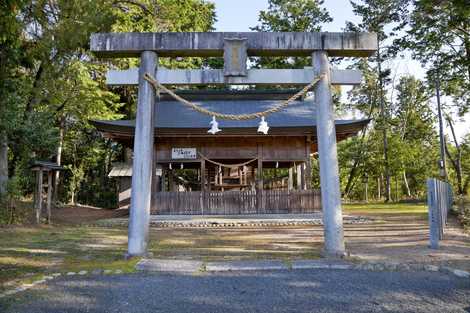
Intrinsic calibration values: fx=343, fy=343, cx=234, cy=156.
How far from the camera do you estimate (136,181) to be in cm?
571

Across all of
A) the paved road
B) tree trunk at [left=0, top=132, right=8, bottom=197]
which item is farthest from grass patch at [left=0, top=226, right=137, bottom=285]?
tree trunk at [left=0, top=132, right=8, bottom=197]

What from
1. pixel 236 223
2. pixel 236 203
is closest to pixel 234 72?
pixel 236 223

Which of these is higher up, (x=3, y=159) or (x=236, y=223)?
(x=3, y=159)

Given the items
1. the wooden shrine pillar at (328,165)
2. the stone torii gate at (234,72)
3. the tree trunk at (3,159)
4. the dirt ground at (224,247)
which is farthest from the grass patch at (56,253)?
the tree trunk at (3,159)

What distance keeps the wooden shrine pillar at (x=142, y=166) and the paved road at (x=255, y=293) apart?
1.18 metres

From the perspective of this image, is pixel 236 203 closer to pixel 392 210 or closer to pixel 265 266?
pixel 392 210

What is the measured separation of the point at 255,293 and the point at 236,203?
31.3 ft

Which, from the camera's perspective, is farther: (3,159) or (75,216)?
(75,216)

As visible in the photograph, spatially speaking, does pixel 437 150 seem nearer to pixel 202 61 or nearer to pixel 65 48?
pixel 202 61

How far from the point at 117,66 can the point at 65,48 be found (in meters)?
3.59

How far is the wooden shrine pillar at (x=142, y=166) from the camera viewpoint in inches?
221

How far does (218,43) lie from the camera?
6.00m

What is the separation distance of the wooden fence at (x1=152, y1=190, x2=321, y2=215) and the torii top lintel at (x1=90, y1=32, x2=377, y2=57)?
7789mm

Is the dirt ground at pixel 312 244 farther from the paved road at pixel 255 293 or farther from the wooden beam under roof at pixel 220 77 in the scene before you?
the wooden beam under roof at pixel 220 77
